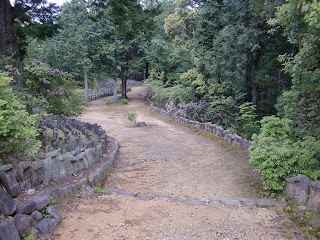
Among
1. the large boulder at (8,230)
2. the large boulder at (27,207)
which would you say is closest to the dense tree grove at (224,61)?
the large boulder at (27,207)

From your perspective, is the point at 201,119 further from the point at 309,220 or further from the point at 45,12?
the point at 309,220

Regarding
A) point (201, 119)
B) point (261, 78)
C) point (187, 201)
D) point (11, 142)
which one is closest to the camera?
point (11, 142)

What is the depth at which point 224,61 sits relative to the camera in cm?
1337

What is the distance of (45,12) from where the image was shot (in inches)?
334

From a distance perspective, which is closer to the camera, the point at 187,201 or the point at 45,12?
the point at 187,201

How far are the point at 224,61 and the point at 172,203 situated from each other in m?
10.3

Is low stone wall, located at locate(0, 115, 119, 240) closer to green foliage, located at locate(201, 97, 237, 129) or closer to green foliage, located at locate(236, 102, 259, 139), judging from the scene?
green foliage, located at locate(236, 102, 259, 139)

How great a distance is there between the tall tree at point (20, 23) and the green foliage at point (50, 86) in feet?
1.18

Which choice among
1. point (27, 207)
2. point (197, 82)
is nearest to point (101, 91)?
point (197, 82)

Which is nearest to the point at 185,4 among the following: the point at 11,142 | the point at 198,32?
the point at 198,32

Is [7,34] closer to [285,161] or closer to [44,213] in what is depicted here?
[44,213]

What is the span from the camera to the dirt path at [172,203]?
361 cm

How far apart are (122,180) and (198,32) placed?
12.4 metres

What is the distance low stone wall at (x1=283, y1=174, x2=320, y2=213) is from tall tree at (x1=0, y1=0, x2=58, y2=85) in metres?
7.57
